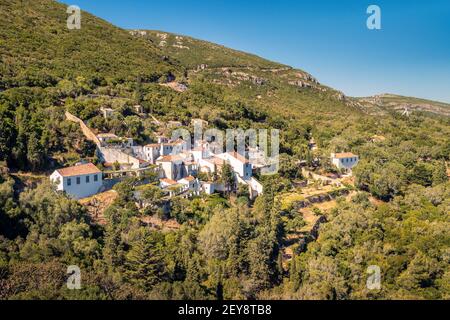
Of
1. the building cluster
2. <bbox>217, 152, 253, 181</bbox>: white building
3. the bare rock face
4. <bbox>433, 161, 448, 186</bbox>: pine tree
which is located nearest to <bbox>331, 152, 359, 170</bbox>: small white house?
<bbox>433, 161, 448, 186</bbox>: pine tree

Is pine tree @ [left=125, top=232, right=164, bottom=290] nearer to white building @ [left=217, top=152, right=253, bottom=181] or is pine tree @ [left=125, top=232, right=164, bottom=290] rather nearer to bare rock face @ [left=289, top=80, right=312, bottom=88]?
white building @ [left=217, top=152, right=253, bottom=181]

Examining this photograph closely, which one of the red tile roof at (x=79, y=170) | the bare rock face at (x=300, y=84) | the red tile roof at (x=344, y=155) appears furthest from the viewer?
the bare rock face at (x=300, y=84)

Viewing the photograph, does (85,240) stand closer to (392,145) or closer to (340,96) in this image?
(392,145)

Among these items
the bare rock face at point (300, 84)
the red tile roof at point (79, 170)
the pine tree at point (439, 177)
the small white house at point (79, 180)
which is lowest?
the pine tree at point (439, 177)

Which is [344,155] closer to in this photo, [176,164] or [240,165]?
[240,165]

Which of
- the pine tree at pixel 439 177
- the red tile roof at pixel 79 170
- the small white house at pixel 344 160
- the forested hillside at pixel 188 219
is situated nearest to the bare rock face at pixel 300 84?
the forested hillside at pixel 188 219

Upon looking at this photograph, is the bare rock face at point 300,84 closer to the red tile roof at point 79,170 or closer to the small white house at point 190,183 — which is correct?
the small white house at point 190,183

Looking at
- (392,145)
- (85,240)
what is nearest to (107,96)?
(85,240)
